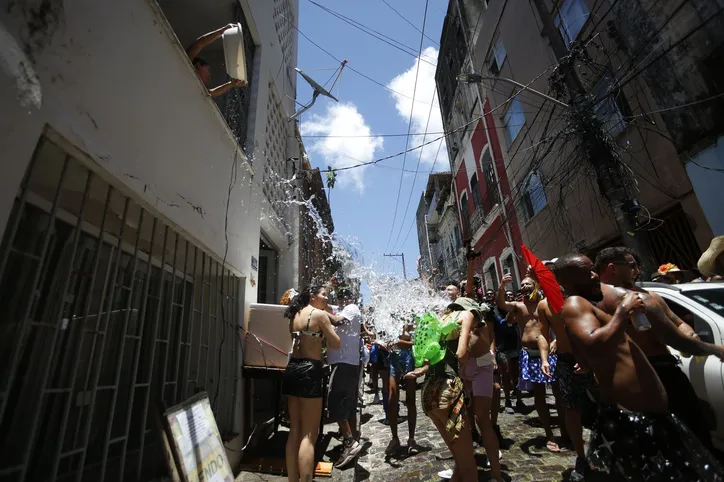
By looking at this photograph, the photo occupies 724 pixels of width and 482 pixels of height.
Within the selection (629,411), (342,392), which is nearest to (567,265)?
(629,411)

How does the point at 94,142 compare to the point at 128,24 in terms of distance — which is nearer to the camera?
the point at 94,142

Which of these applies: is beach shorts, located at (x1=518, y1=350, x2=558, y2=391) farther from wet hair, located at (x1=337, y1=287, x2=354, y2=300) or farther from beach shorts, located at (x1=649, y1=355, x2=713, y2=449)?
wet hair, located at (x1=337, y1=287, x2=354, y2=300)

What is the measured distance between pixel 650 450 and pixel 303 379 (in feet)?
7.98

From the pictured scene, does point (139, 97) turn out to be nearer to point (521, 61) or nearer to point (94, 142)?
point (94, 142)

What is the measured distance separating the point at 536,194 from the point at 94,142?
1215 cm

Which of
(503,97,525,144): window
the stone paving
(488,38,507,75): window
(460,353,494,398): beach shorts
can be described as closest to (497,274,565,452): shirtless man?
the stone paving

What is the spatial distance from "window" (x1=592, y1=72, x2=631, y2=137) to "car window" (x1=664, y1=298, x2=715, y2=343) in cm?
577

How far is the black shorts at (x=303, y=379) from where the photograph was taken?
3.10m

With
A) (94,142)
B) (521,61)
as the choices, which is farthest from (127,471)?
(521,61)

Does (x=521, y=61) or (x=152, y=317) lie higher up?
(x=521, y=61)

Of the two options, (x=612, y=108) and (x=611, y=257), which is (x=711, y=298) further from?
(x=612, y=108)

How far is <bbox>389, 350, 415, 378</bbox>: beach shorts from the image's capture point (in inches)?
188

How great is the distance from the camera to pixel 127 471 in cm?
322

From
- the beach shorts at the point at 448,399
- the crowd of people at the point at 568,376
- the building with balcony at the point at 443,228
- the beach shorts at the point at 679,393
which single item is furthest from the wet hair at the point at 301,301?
the building with balcony at the point at 443,228
